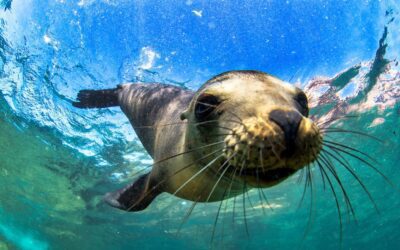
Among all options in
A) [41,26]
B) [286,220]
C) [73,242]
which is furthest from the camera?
[73,242]

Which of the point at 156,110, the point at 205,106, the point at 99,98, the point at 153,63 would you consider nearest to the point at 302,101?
the point at 205,106

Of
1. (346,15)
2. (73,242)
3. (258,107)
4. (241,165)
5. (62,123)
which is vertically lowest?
(241,165)

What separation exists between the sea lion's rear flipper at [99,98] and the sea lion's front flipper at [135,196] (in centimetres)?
208

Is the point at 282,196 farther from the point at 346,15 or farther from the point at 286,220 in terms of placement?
the point at 346,15

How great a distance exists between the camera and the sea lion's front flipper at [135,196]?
375cm

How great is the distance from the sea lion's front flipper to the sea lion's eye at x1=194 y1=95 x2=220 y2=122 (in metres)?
1.17

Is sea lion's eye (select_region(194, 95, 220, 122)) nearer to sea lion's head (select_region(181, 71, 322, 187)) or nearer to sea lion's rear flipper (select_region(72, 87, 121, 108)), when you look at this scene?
sea lion's head (select_region(181, 71, 322, 187))

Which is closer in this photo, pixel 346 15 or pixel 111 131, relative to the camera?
pixel 346 15

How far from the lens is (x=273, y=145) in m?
1.83

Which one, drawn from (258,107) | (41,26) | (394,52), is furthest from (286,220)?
(258,107)

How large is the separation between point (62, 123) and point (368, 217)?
2475 cm

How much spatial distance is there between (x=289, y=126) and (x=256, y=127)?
7.4 inches

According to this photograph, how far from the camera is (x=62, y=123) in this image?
1131cm

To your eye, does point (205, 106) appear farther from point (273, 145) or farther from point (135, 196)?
point (135, 196)
